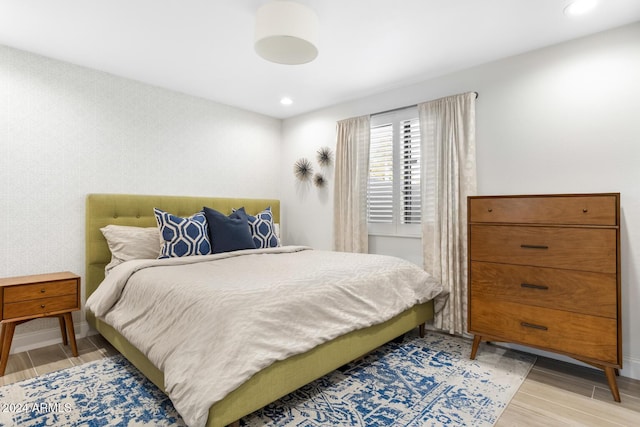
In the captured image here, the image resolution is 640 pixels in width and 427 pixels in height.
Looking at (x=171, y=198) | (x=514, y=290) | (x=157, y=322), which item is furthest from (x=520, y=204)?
(x=171, y=198)

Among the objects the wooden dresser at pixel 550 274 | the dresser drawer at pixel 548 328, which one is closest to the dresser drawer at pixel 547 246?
the wooden dresser at pixel 550 274

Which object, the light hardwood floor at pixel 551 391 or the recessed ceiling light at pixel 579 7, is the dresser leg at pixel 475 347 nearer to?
the light hardwood floor at pixel 551 391

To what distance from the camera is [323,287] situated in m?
2.10

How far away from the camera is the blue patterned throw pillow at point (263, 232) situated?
342 centimetres

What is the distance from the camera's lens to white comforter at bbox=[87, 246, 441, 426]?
5.07 ft

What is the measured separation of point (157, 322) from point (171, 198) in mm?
1866

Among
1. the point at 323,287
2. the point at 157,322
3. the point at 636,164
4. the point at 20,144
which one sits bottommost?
the point at 157,322

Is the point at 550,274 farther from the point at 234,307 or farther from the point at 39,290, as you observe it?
the point at 39,290

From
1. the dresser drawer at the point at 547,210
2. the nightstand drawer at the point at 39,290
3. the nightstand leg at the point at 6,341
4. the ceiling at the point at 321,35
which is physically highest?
the ceiling at the point at 321,35

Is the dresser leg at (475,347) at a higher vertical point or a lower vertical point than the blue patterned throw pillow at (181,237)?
lower

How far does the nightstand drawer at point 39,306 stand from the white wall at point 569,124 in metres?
3.00

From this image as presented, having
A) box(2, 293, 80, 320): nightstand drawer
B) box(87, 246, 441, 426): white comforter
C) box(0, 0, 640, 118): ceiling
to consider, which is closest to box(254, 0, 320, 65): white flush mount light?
box(0, 0, 640, 118): ceiling

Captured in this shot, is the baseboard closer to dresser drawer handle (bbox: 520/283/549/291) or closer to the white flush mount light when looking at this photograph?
the white flush mount light

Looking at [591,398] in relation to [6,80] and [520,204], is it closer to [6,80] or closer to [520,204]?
[520,204]
